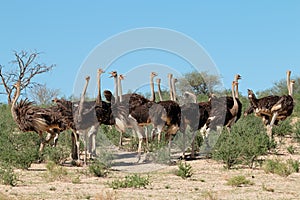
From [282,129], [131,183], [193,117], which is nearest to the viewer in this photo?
[131,183]

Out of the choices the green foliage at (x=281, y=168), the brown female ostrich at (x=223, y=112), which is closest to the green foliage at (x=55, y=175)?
the green foliage at (x=281, y=168)

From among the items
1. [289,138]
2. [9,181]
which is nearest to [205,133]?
[289,138]

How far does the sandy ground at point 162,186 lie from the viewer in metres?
9.03

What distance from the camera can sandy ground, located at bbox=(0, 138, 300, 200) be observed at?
29.6ft

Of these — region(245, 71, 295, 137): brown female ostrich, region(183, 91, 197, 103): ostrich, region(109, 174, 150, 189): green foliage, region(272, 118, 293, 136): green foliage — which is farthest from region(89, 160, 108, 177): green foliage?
region(272, 118, 293, 136): green foliage

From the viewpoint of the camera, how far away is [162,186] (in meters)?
10.2

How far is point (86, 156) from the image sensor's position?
43.5ft

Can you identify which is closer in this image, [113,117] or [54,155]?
[54,155]

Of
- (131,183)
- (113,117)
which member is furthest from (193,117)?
(131,183)

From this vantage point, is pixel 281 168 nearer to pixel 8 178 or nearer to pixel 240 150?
pixel 240 150

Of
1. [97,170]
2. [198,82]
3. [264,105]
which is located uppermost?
[198,82]

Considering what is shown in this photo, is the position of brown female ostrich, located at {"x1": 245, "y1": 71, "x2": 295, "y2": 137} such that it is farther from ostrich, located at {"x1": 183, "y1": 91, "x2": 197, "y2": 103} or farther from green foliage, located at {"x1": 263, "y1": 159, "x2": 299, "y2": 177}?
green foliage, located at {"x1": 263, "y1": 159, "x2": 299, "y2": 177}

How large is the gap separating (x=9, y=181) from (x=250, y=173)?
4.44 m

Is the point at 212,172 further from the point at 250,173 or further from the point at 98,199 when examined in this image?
the point at 98,199
